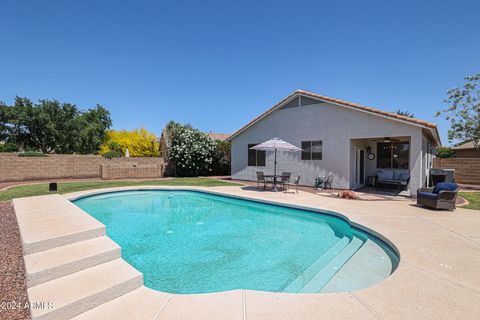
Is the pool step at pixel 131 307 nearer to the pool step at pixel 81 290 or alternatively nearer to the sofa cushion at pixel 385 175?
the pool step at pixel 81 290

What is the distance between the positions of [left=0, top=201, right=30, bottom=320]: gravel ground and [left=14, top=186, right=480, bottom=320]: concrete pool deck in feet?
0.58

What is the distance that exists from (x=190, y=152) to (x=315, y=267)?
17684 millimetres

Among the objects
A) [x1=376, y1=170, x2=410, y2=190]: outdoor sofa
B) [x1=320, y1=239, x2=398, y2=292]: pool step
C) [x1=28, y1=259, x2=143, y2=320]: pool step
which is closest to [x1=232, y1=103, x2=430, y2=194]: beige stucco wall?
[x1=376, y1=170, x2=410, y2=190]: outdoor sofa

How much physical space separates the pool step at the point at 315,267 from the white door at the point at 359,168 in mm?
8835

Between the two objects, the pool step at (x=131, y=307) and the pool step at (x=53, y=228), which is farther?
the pool step at (x=53, y=228)

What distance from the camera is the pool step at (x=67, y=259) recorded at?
3217mm

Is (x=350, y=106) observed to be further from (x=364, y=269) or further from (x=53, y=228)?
(x=53, y=228)

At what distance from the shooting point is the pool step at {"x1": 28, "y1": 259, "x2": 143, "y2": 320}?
264 centimetres

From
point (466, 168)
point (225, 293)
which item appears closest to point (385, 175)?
point (466, 168)

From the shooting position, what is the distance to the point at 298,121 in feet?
49.3

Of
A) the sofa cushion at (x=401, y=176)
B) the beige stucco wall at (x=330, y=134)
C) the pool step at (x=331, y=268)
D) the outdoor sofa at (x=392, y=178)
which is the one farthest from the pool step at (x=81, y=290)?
the sofa cushion at (x=401, y=176)

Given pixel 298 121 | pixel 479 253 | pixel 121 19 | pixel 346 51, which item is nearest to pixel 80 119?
pixel 121 19

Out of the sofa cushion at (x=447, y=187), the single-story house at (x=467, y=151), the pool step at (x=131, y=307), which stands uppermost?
the single-story house at (x=467, y=151)

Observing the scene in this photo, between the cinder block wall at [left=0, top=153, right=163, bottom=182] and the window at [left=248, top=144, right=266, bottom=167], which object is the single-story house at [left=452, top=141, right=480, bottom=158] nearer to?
the window at [left=248, top=144, right=266, bottom=167]
